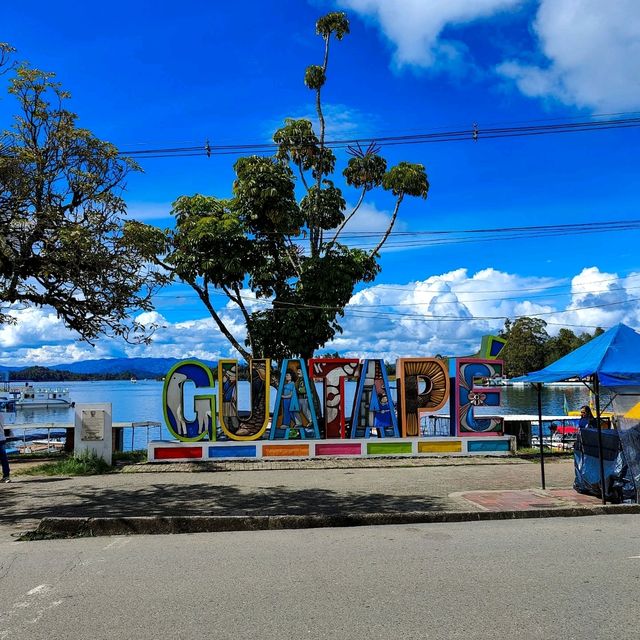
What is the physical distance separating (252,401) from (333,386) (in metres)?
2.15

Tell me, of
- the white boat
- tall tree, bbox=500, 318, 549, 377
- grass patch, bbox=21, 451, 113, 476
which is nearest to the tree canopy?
tall tree, bbox=500, 318, 549, 377

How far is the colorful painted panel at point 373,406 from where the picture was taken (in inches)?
647

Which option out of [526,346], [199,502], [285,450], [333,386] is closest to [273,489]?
[199,502]

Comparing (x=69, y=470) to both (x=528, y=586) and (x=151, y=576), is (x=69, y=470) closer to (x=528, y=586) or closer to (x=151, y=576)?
(x=151, y=576)

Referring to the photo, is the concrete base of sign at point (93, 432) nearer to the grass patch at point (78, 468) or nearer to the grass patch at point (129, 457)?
the grass patch at point (78, 468)

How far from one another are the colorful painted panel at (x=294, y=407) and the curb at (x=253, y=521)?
719 centimetres

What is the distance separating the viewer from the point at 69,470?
13.8 metres

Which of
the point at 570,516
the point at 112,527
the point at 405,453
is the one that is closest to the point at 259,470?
the point at 405,453

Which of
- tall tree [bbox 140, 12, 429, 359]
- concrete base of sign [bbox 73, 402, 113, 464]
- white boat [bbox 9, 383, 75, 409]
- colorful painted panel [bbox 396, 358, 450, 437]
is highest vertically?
tall tree [bbox 140, 12, 429, 359]

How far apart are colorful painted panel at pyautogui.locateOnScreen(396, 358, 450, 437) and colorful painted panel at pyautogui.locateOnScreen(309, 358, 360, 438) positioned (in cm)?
145

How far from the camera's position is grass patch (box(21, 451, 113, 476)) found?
1379 cm

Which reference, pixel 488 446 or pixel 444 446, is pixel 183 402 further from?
pixel 488 446

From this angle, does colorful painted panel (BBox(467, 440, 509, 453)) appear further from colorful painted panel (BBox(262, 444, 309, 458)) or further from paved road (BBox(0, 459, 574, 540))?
colorful painted panel (BBox(262, 444, 309, 458))

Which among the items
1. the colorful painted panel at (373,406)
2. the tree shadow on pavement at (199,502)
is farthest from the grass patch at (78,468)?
the colorful painted panel at (373,406)
